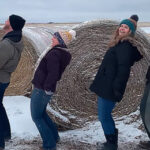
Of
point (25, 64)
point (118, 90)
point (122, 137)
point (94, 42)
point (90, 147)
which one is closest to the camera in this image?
point (118, 90)

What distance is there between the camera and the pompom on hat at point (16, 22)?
154 inches

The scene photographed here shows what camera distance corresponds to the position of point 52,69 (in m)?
3.67

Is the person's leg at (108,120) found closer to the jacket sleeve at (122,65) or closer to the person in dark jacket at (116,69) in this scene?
the person in dark jacket at (116,69)

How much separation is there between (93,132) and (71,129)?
28cm

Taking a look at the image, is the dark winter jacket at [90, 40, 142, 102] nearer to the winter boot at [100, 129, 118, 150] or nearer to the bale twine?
the winter boot at [100, 129, 118, 150]

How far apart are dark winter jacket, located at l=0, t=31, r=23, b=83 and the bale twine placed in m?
2.08

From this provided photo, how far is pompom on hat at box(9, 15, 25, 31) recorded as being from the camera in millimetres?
Answer: 3924

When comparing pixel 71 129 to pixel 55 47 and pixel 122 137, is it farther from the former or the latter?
pixel 55 47

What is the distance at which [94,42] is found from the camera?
495 centimetres

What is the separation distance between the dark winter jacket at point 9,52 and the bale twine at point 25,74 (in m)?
2.08

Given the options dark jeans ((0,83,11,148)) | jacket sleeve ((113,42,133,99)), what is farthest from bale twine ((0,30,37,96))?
jacket sleeve ((113,42,133,99))

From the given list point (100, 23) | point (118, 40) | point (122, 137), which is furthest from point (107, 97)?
point (100, 23)

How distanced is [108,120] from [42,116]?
0.69 m

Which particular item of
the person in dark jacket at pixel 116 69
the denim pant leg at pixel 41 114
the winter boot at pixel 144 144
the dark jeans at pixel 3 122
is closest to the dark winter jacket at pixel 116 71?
the person in dark jacket at pixel 116 69
